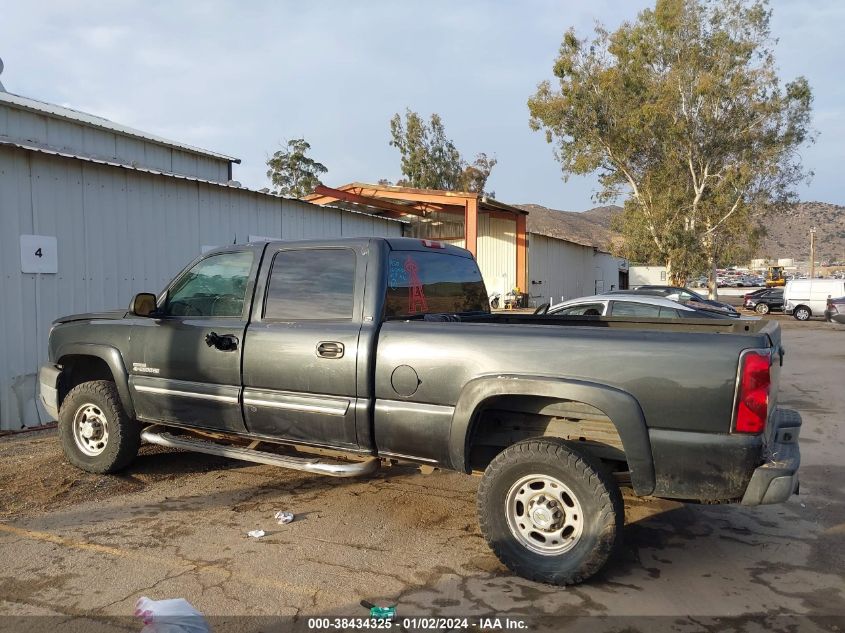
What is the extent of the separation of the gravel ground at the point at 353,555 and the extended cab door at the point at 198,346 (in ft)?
2.46

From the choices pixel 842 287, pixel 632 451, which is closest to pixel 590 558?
pixel 632 451

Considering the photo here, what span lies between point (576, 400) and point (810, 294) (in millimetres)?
29614

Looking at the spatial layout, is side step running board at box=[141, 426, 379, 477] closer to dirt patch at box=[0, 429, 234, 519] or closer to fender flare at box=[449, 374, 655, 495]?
dirt patch at box=[0, 429, 234, 519]

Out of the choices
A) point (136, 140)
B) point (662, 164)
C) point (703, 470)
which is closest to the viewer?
point (703, 470)

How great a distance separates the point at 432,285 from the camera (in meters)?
4.75

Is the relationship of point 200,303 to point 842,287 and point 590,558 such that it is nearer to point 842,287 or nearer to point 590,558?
point 590,558

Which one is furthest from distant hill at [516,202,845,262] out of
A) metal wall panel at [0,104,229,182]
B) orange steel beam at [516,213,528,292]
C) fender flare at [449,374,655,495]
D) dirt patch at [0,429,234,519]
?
fender flare at [449,374,655,495]

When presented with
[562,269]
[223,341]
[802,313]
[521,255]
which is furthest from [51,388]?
[802,313]

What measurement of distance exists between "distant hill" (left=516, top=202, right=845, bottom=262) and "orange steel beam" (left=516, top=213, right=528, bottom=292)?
7665 centimetres

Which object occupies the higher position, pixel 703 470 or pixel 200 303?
pixel 200 303

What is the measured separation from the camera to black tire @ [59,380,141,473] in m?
5.38

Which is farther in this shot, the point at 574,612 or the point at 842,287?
the point at 842,287

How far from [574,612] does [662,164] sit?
3446cm

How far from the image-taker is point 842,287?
27234 mm
